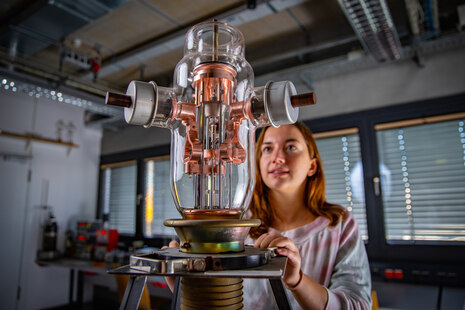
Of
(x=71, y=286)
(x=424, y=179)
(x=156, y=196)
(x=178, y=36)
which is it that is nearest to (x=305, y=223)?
(x=178, y=36)

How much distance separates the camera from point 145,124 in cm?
51

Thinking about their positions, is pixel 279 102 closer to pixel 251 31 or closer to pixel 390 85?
pixel 251 31

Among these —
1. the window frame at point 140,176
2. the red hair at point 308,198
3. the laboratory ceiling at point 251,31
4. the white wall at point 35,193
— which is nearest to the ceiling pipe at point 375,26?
the laboratory ceiling at point 251,31

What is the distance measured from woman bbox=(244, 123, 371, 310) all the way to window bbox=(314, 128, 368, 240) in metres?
1.81

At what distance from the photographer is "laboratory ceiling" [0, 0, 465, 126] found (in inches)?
73.7

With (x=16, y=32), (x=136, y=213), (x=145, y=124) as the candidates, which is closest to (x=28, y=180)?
(x=136, y=213)

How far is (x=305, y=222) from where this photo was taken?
941 mm

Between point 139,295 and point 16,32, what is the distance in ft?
8.71

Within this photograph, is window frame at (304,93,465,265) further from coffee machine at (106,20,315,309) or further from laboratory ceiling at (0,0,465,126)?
coffee machine at (106,20,315,309)

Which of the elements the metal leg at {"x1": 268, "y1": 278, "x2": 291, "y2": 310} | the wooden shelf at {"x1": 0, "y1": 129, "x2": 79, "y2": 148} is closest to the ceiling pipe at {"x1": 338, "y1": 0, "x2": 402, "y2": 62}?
the metal leg at {"x1": 268, "y1": 278, "x2": 291, "y2": 310}

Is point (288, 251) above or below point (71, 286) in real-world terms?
above

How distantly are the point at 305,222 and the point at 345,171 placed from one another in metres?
1.95

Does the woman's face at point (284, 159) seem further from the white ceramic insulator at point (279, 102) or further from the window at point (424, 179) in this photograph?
the window at point (424, 179)

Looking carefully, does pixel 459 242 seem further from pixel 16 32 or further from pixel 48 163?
pixel 48 163
